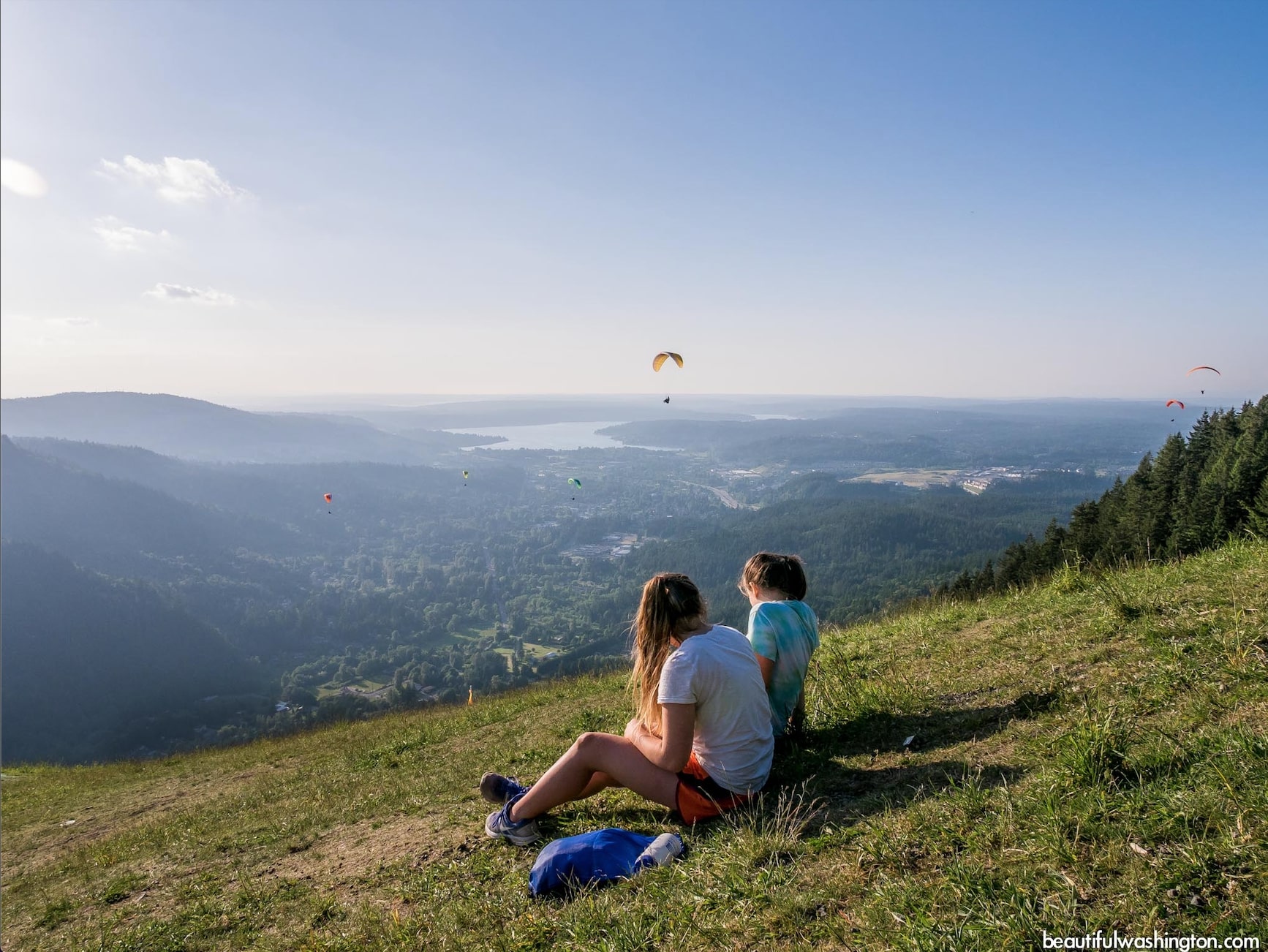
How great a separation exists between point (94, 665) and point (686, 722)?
7783 centimetres

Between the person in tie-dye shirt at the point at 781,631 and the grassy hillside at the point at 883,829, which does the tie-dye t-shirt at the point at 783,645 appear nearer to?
the person in tie-dye shirt at the point at 781,631

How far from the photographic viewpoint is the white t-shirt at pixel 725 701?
3.42 meters

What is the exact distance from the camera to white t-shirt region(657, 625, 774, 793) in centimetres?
342

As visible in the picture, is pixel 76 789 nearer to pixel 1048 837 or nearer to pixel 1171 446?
pixel 1048 837

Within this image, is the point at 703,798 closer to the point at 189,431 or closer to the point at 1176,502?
the point at 1176,502

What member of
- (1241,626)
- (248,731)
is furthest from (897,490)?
(1241,626)

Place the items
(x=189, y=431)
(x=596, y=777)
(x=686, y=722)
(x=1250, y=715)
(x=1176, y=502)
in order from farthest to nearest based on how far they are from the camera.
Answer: (x=189, y=431)
(x=1176, y=502)
(x=596, y=777)
(x=686, y=722)
(x=1250, y=715)

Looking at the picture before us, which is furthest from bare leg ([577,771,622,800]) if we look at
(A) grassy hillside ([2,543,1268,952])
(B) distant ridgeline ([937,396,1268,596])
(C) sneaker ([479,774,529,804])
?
(B) distant ridgeline ([937,396,1268,596])

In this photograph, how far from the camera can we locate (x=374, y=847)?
4664mm

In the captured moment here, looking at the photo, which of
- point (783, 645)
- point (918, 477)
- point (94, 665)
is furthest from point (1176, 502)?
point (918, 477)

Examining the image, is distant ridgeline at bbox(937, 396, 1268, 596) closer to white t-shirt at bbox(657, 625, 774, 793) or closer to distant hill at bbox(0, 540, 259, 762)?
white t-shirt at bbox(657, 625, 774, 793)

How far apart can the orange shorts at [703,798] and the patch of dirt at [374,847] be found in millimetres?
1621

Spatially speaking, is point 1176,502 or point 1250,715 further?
point 1176,502

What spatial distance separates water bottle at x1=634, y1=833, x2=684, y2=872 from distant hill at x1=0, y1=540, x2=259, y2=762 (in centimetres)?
5751
